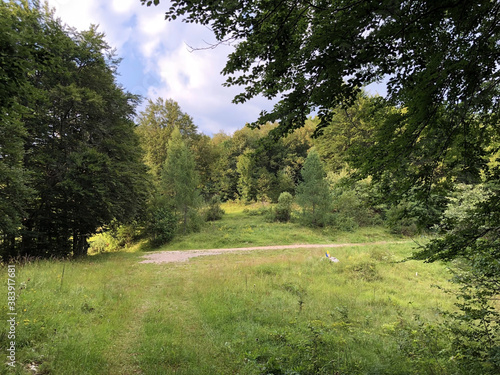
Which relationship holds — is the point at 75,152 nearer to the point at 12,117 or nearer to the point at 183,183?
the point at 12,117

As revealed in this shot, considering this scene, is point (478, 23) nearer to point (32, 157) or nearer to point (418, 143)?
point (418, 143)

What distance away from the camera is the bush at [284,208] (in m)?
27.2

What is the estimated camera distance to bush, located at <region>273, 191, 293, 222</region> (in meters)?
27.2

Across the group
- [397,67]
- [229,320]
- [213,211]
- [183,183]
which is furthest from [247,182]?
[397,67]

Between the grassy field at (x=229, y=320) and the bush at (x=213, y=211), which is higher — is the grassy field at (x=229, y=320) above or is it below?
below

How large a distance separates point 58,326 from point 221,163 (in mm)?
36690

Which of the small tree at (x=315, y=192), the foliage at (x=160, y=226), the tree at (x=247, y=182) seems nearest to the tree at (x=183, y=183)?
the foliage at (x=160, y=226)

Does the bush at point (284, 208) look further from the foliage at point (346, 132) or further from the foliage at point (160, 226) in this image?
the foliage at point (160, 226)

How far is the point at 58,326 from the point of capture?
15.8 ft

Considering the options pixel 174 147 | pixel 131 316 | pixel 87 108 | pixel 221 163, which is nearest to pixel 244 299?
pixel 131 316

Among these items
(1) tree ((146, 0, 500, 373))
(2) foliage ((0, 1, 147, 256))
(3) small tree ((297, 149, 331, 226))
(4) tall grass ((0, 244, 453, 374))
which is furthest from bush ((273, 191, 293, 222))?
(1) tree ((146, 0, 500, 373))

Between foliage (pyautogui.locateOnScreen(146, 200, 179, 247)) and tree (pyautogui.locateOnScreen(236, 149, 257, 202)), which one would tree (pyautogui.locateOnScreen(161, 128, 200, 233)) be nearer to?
foliage (pyautogui.locateOnScreen(146, 200, 179, 247))

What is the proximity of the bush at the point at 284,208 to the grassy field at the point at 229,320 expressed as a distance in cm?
1582

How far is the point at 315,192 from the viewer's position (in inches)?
971
